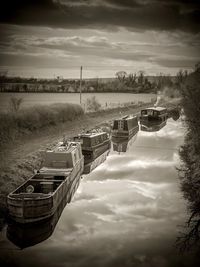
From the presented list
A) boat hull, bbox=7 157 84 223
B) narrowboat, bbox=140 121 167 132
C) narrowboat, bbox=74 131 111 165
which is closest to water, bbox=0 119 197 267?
boat hull, bbox=7 157 84 223

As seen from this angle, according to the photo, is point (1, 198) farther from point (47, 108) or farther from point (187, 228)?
point (47, 108)

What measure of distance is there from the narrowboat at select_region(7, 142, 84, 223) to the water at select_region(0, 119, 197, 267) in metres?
0.78

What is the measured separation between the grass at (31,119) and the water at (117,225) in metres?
7.03

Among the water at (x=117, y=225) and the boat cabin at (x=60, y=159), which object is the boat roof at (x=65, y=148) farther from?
the water at (x=117, y=225)

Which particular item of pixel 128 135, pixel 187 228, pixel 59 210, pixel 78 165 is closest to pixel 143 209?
pixel 187 228

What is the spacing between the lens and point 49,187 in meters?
15.2

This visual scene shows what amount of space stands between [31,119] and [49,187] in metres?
14.1

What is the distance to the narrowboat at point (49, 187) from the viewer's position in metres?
12.8

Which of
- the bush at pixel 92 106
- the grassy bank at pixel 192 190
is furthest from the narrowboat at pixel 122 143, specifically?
the bush at pixel 92 106

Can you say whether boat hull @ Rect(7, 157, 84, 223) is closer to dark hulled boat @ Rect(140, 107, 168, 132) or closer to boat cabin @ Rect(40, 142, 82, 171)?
boat cabin @ Rect(40, 142, 82, 171)

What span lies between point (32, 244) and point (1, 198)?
302cm

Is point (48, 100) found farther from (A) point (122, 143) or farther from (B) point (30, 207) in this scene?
(B) point (30, 207)

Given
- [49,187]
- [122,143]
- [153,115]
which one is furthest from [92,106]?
[49,187]

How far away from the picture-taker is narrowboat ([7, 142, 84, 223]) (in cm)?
1277
